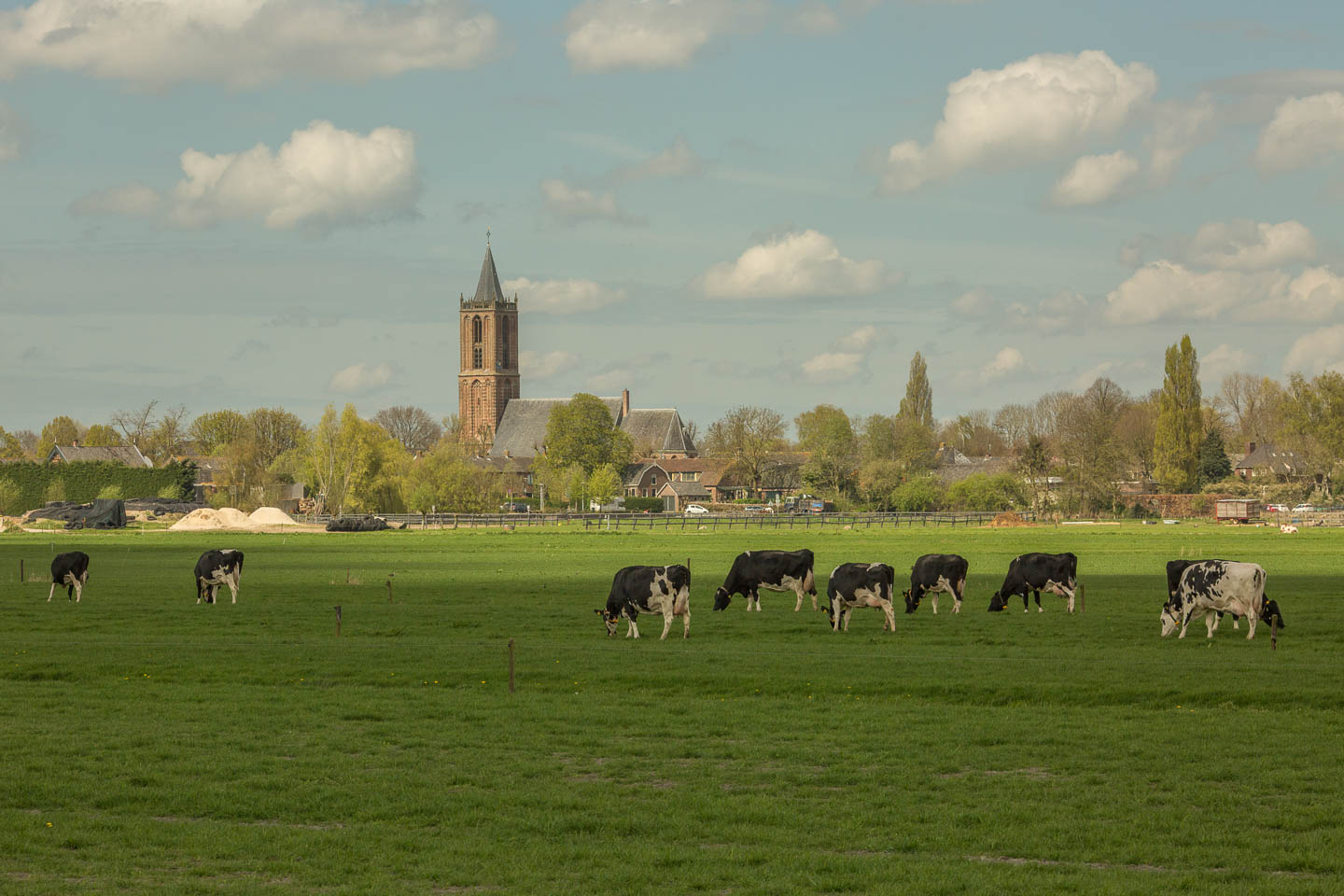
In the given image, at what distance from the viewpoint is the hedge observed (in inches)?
4877

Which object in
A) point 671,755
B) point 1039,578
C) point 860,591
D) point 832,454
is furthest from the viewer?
point 832,454

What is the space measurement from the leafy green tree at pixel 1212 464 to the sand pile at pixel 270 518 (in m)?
89.1

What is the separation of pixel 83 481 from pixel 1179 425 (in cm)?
11043

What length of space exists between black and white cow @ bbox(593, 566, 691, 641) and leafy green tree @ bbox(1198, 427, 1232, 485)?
381 feet

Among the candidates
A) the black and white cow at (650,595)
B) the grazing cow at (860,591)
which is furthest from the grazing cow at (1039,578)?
the black and white cow at (650,595)

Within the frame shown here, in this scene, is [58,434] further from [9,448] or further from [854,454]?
[854,454]

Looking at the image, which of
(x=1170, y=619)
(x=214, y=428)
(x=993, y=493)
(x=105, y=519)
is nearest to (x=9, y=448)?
(x=214, y=428)

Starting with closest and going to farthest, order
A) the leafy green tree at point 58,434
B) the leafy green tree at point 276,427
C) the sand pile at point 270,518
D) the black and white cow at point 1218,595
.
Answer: the black and white cow at point 1218,595, the sand pile at point 270,518, the leafy green tree at point 276,427, the leafy green tree at point 58,434

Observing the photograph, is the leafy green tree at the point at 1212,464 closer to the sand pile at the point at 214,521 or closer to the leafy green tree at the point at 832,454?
the leafy green tree at the point at 832,454

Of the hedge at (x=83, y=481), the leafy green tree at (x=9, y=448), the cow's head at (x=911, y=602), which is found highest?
Result: the leafy green tree at (x=9, y=448)

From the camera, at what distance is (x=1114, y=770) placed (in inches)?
550

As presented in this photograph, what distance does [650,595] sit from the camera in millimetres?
25125

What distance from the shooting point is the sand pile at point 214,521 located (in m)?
95.9

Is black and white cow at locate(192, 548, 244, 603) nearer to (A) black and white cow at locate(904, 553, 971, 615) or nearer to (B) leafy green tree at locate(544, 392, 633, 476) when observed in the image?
(A) black and white cow at locate(904, 553, 971, 615)
